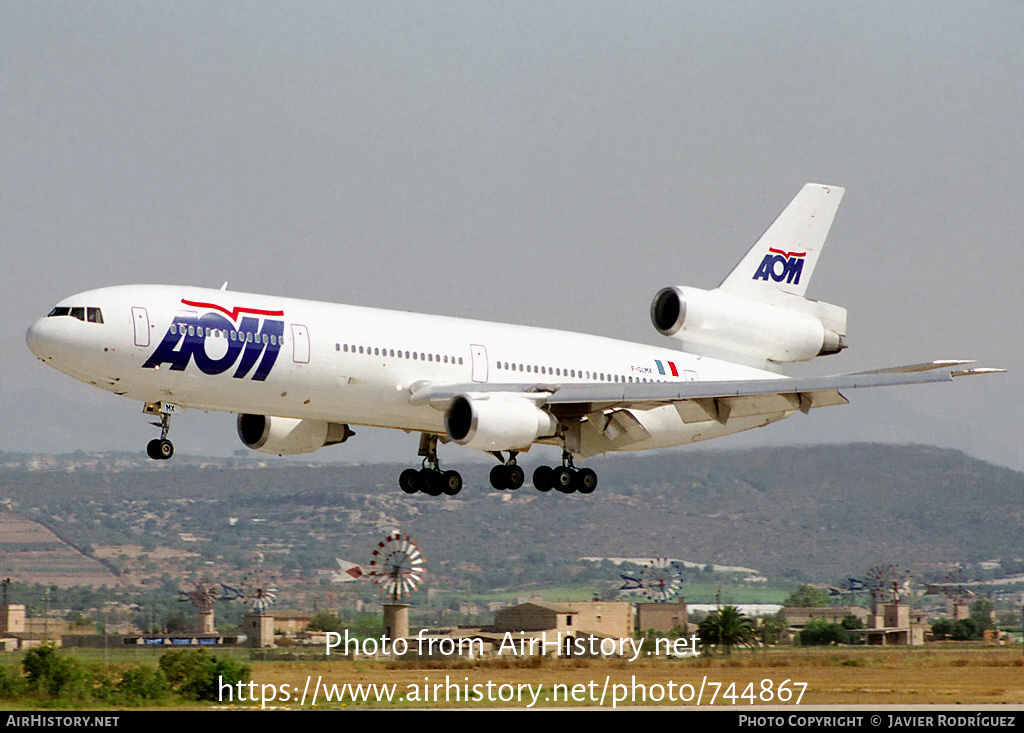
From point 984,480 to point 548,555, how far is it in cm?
2685

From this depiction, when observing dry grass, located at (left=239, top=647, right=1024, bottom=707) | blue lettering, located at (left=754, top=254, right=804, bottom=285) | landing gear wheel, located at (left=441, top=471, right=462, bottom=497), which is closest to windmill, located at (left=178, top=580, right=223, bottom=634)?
dry grass, located at (left=239, top=647, right=1024, bottom=707)

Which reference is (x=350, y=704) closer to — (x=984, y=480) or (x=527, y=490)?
(x=527, y=490)

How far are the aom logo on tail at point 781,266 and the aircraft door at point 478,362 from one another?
41.3 ft

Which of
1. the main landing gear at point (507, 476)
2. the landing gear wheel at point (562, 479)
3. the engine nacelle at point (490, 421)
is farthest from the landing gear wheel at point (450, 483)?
the engine nacelle at point (490, 421)

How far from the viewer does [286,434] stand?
3906 cm

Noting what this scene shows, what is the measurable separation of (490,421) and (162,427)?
8.16m

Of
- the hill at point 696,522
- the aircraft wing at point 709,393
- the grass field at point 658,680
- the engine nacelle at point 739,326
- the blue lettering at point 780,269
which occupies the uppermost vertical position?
the blue lettering at point 780,269

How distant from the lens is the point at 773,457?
83.1 m

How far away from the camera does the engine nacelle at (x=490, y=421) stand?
1403 inches

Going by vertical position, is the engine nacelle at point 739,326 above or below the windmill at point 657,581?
above

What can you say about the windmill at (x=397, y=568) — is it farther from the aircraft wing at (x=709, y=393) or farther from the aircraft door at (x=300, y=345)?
the aircraft door at (x=300, y=345)

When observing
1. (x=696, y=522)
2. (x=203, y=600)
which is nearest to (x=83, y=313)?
(x=203, y=600)

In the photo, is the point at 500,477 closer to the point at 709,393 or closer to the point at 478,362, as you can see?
the point at 478,362

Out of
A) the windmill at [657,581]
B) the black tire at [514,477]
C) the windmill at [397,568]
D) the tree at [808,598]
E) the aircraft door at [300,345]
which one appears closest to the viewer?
the aircraft door at [300,345]
